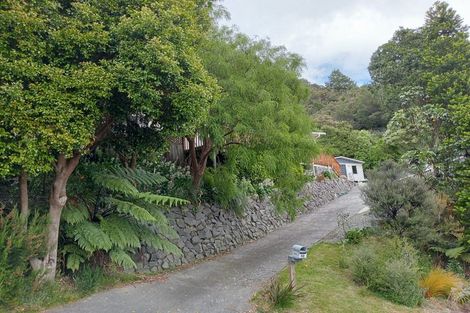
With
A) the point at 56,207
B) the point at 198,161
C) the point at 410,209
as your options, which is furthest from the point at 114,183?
the point at 410,209

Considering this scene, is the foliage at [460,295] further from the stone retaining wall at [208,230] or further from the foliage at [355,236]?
the stone retaining wall at [208,230]

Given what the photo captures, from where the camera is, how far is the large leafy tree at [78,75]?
5.31m

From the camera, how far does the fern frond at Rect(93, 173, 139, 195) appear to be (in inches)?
272

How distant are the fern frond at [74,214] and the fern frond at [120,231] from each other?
15.0 inches

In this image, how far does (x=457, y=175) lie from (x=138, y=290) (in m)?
10.3

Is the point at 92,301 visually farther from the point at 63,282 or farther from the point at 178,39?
the point at 178,39

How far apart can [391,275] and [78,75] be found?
289 inches

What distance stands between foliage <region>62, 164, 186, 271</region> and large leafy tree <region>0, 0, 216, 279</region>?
0.40 m

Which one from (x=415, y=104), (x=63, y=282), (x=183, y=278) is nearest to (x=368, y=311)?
(x=183, y=278)

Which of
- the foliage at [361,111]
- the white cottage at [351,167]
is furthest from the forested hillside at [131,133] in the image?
the foliage at [361,111]

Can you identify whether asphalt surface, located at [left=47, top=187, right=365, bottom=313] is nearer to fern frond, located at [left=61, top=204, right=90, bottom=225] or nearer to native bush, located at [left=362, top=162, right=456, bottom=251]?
fern frond, located at [left=61, top=204, right=90, bottom=225]

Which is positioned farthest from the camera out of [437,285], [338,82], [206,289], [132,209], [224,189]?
[338,82]

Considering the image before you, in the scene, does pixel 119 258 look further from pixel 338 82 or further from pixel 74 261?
pixel 338 82

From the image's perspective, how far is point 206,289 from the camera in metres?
7.21
